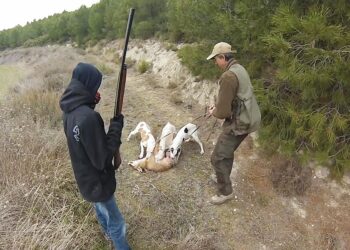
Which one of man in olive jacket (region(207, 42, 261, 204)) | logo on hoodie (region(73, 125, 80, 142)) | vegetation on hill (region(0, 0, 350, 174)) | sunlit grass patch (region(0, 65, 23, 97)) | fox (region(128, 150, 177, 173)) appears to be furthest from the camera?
sunlit grass patch (region(0, 65, 23, 97))

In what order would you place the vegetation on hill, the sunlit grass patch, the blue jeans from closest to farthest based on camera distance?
1. the blue jeans
2. the vegetation on hill
3. the sunlit grass patch

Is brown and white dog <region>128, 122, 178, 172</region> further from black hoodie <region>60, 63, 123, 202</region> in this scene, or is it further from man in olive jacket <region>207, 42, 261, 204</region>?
black hoodie <region>60, 63, 123, 202</region>

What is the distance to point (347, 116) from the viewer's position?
4320 mm

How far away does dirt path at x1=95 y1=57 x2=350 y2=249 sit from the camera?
413cm

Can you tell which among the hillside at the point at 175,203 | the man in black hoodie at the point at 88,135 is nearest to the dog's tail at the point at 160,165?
the hillside at the point at 175,203

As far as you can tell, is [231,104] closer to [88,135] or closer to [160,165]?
[88,135]

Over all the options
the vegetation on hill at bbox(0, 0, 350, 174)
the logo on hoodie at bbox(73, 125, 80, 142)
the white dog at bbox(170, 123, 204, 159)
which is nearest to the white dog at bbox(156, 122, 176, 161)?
the white dog at bbox(170, 123, 204, 159)

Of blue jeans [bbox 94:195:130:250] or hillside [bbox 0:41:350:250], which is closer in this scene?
blue jeans [bbox 94:195:130:250]

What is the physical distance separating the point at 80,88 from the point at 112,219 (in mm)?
1444

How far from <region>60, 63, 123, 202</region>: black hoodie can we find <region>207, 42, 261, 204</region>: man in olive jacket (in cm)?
137

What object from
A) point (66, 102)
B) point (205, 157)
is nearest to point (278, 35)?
point (205, 157)

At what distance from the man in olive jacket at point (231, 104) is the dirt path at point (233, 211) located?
92cm

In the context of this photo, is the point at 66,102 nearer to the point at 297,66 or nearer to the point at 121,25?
the point at 297,66

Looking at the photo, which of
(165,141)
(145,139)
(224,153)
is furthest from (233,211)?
(145,139)
